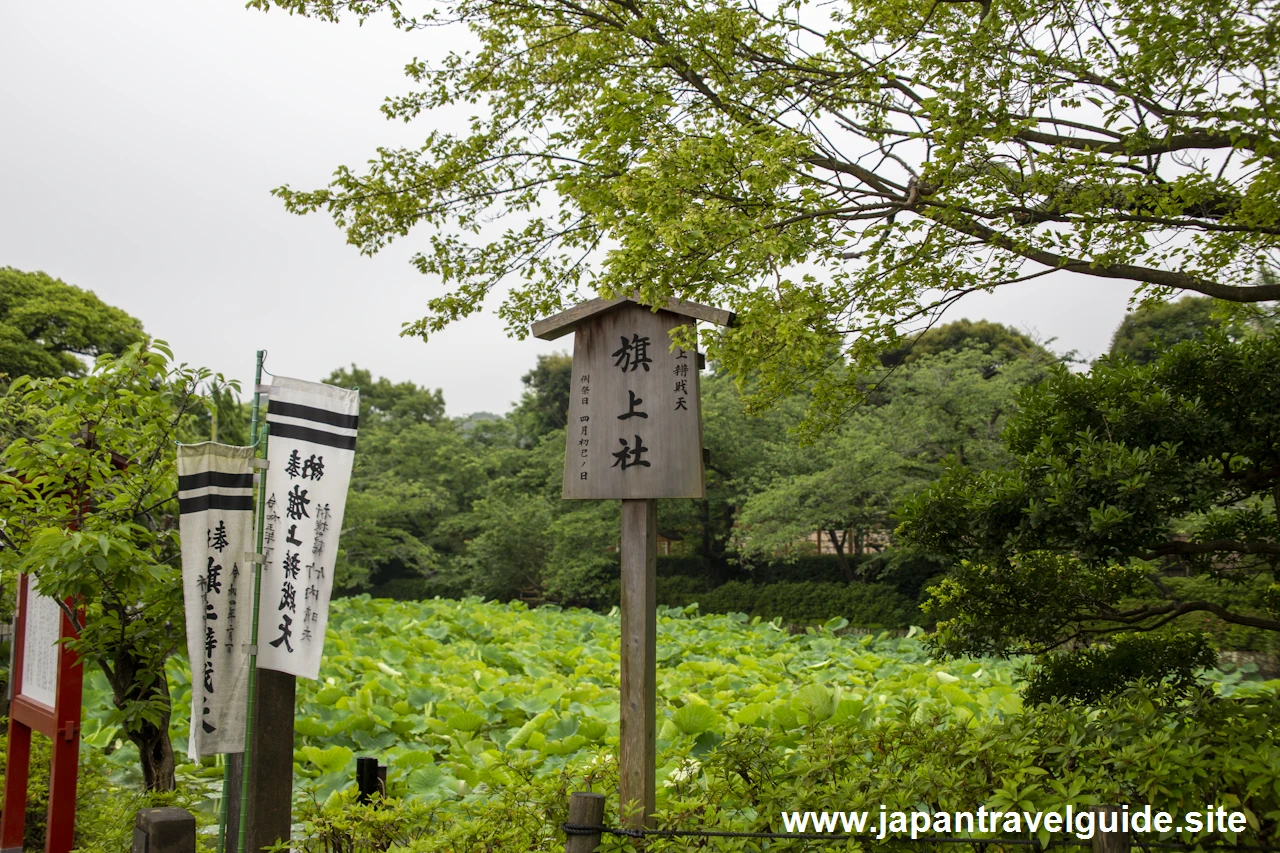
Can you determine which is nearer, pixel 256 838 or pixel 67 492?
pixel 256 838

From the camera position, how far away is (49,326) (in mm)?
19375

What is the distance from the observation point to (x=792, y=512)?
16.2 metres

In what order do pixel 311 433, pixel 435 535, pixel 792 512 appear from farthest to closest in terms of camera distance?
pixel 435 535 < pixel 792 512 < pixel 311 433

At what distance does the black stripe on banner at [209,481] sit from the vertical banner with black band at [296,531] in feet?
0.88

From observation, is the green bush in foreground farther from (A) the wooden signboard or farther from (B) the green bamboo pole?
(A) the wooden signboard

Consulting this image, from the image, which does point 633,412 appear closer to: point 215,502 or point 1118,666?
→ point 215,502

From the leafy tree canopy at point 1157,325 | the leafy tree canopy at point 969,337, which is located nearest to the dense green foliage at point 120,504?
the leafy tree canopy at point 1157,325

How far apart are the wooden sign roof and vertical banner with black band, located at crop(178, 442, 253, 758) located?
1.59m

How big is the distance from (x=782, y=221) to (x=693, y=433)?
1.14 meters

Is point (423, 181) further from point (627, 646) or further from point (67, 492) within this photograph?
point (627, 646)

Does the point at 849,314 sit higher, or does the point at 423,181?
the point at 423,181

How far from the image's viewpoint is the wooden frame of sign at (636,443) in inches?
162

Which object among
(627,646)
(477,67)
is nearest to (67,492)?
(627,646)

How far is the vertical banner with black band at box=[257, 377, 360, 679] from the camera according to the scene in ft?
11.7
